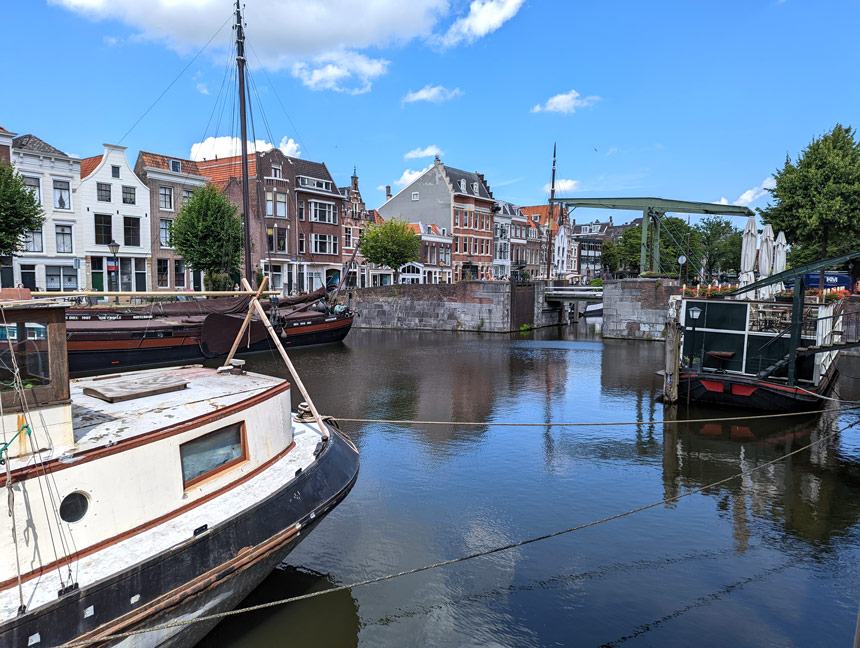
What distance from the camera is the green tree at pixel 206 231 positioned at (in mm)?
33750

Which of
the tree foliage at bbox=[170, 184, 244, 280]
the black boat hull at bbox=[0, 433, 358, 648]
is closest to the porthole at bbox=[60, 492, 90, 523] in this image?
the black boat hull at bbox=[0, 433, 358, 648]

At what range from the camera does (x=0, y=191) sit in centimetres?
2519

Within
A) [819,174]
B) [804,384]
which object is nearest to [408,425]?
[804,384]

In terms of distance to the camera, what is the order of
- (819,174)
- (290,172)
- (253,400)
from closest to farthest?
(253,400)
(819,174)
(290,172)

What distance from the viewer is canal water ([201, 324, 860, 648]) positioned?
20.8 feet

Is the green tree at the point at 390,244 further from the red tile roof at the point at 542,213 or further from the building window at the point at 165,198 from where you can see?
the red tile roof at the point at 542,213

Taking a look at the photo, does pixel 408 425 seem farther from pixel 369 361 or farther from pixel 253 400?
pixel 369 361

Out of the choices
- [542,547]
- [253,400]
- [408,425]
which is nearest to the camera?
[253,400]

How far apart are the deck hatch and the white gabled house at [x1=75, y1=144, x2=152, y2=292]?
29.5 m

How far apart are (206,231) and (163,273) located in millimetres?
7210

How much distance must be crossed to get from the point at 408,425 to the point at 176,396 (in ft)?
26.9

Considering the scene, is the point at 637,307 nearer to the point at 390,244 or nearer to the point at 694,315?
the point at 694,315

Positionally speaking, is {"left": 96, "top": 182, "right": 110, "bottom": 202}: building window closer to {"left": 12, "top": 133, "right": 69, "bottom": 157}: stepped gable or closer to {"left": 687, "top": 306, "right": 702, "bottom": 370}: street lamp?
{"left": 12, "top": 133, "right": 69, "bottom": 157}: stepped gable

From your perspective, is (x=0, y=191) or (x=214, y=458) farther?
(x=0, y=191)
